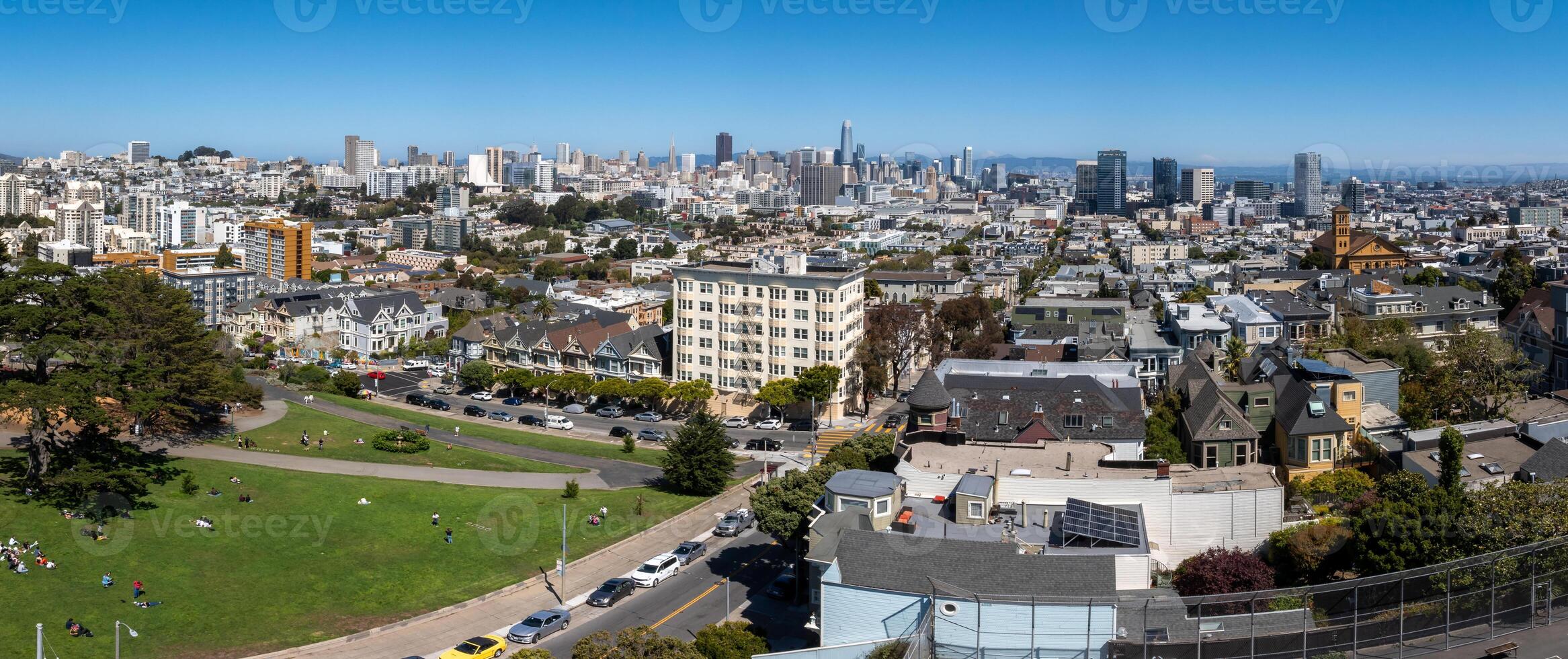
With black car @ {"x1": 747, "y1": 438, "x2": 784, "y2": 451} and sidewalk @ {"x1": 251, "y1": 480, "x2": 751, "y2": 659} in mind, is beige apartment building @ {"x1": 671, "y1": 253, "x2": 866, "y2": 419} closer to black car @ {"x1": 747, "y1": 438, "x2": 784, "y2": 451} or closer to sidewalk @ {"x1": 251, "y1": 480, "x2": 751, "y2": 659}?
black car @ {"x1": 747, "y1": 438, "x2": 784, "y2": 451}

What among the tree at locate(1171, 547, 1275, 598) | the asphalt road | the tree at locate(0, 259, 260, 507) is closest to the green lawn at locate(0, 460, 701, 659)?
the tree at locate(0, 259, 260, 507)

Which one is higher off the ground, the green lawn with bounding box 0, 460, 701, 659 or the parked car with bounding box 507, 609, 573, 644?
the green lawn with bounding box 0, 460, 701, 659

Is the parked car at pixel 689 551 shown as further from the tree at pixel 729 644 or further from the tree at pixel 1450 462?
the tree at pixel 1450 462

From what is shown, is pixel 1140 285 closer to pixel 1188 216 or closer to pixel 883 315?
pixel 883 315

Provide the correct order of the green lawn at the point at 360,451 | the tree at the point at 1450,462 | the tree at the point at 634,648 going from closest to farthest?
the tree at the point at 634,648, the tree at the point at 1450,462, the green lawn at the point at 360,451

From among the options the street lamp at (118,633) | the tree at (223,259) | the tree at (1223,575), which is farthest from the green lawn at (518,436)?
the tree at (223,259)
